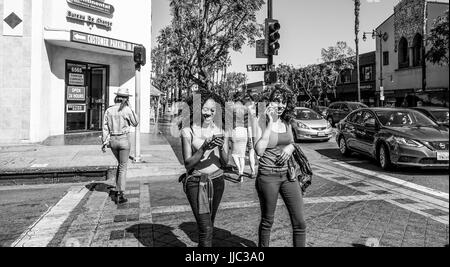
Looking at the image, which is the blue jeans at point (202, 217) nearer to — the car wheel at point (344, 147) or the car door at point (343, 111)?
the car wheel at point (344, 147)

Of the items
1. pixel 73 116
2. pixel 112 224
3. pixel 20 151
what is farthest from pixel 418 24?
pixel 73 116

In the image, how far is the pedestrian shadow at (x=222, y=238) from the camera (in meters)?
4.10

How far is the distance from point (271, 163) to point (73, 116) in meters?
14.3

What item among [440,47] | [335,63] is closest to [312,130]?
[440,47]

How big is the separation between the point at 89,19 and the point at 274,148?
540 inches

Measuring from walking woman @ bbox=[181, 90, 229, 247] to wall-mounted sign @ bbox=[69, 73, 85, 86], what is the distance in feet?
45.3

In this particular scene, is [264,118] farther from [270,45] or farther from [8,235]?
[270,45]

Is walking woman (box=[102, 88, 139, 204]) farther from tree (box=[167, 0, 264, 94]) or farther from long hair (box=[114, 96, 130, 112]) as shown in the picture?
tree (box=[167, 0, 264, 94])

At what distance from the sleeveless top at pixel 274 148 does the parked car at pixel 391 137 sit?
372cm

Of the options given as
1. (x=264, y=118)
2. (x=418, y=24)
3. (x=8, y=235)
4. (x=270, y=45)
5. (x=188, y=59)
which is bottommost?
(x=8, y=235)

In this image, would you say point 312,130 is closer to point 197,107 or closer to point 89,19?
point 89,19

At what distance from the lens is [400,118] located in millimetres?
8656

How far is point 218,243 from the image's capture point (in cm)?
414
